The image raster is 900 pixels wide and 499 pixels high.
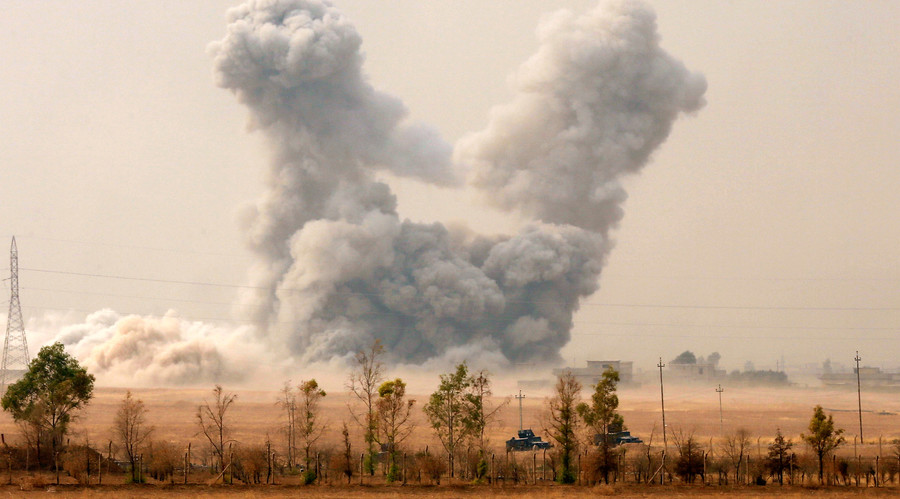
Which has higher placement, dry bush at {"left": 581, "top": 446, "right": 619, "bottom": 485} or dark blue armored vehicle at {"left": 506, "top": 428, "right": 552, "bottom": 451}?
dry bush at {"left": 581, "top": 446, "right": 619, "bottom": 485}

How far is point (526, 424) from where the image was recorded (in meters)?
91.9

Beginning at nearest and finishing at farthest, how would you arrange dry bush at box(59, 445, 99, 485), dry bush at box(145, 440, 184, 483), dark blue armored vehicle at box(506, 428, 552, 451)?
dry bush at box(59, 445, 99, 485)
dry bush at box(145, 440, 184, 483)
dark blue armored vehicle at box(506, 428, 552, 451)

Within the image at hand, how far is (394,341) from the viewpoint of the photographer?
438 feet

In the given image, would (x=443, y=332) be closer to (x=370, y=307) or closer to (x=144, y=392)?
(x=370, y=307)

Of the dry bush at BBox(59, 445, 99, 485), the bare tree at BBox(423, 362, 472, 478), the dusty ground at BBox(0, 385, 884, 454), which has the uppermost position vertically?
the bare tree at BBox(423, 362, 472, 478)

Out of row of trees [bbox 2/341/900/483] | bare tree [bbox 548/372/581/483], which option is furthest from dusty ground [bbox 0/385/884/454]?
bare tree [bbox 548/372/581/483]

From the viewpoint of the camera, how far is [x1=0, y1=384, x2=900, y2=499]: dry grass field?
4372 centimetres

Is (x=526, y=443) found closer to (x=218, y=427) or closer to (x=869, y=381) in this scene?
(x=218, y=427)

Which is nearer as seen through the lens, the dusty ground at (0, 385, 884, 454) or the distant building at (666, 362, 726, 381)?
the dusty ground at (0, 385, 884, 454)

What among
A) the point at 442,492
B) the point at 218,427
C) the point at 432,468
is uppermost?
the point at 218,427

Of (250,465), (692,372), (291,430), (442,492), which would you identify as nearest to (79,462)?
(250,465)

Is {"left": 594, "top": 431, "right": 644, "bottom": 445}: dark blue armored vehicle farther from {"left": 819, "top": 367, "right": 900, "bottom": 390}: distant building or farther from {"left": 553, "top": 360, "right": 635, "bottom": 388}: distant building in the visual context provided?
{"left": 819, "top": 367, "right": 900, "bottom": 390}: distant building

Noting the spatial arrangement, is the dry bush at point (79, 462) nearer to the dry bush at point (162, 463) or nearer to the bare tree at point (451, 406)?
the dry bush at point (162, 463)

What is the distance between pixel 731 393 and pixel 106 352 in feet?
303
